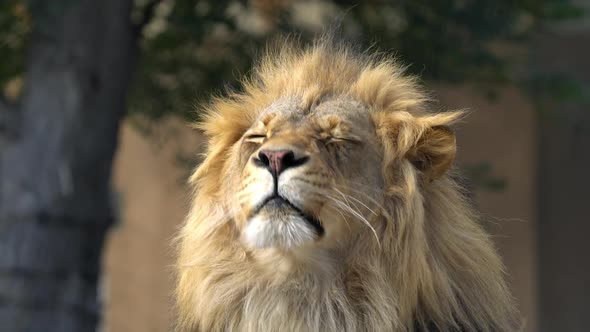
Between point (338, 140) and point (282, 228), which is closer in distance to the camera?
point (282, 228)

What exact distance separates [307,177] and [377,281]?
34cm

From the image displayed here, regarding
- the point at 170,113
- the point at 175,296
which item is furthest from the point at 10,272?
the point at 175,296

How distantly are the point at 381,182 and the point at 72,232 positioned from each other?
3.10 m

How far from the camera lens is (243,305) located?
3490 mm

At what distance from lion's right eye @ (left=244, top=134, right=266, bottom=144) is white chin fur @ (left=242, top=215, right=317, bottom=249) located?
0.93ft

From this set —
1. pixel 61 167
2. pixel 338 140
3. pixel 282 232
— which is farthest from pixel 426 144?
pixel 61 167

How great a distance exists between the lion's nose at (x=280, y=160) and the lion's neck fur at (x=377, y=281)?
268 mm

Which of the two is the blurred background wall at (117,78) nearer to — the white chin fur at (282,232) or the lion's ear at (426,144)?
the lion's ear at (426,144)

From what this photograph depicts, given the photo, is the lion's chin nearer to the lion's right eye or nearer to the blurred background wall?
the lion's right eye

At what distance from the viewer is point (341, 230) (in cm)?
341

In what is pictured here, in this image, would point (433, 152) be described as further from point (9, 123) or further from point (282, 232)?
point (9, 123)

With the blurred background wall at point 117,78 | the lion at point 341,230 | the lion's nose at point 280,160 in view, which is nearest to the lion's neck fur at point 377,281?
the lion at point 341,230

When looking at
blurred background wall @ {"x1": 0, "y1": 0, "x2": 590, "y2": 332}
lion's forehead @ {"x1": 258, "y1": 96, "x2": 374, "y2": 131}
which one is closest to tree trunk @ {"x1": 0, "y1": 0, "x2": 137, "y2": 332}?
blurred background wall @ {"x1": 0, "y1": 0, "x2": 590, "y2": 332}

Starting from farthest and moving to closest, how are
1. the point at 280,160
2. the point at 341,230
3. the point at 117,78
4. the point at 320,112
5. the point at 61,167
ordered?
1. the point at 117,78
2. the point at 61,167
3. the point at 320,112
4. the point at 341,230
5. the point at 280,160
